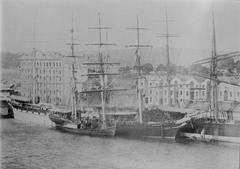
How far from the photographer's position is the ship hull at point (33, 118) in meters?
2.99

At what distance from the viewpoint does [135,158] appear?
2.99m

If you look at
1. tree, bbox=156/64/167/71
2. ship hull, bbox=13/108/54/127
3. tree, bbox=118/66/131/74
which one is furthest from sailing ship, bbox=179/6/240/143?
ship hull, bbox=13/108/54/127

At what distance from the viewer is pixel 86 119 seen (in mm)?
3463

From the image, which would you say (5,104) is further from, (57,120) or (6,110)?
(57,120)

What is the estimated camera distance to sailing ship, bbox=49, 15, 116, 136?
10.1ft

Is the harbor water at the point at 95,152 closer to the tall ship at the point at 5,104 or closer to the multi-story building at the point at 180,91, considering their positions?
the tall ship at the point at 5,104

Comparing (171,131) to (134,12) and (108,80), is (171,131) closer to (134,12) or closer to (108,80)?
(108,80)

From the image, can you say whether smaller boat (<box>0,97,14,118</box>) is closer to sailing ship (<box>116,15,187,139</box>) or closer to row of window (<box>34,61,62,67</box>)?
row of window (<box>34,61,62,67</box>)

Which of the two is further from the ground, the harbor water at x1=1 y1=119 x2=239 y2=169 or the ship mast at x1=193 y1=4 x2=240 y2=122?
the ship mast at x1=193 y1=4 x2=240 y2=122

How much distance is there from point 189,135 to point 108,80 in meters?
0.93

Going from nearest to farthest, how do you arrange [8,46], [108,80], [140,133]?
[8,46] < [108,80] < [140,133]

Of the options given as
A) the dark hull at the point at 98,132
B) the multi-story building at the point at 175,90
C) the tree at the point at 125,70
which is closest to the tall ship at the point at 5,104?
the dark hull at the point at 98,132

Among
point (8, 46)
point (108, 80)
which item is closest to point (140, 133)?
point (108, 80)

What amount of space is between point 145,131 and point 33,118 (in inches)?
37.8
